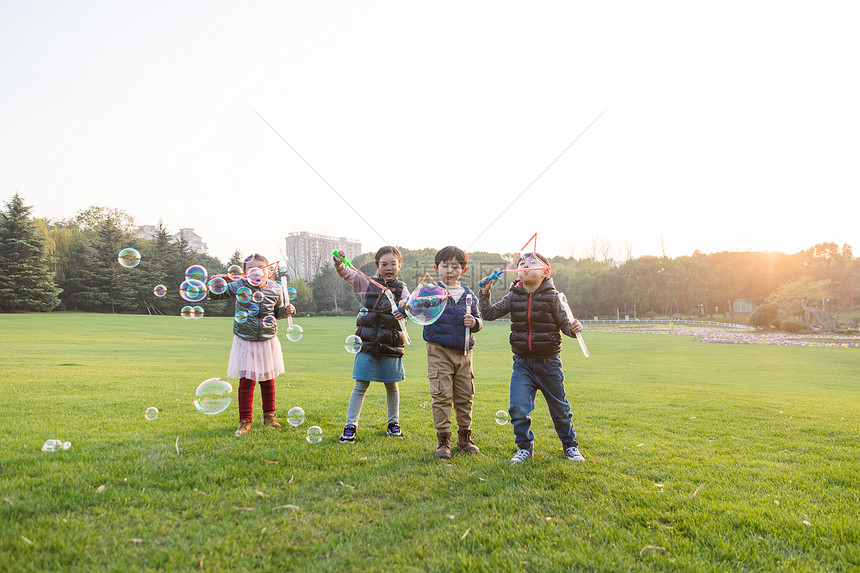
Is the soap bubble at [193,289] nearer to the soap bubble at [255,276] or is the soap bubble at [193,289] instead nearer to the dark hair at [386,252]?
the soap bubble at [255,276]

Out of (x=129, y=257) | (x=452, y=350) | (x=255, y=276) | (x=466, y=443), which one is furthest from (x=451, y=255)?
(x=129, y=257)

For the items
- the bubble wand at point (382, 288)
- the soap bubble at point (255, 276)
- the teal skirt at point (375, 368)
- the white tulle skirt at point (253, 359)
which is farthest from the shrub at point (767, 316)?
the soap bubble at point (255, 276)

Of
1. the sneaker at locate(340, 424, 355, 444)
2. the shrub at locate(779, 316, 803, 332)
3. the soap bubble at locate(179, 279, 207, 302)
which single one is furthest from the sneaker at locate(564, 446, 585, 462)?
the shrub at locate(779, 316, 803, 332)

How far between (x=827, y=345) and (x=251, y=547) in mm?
32085

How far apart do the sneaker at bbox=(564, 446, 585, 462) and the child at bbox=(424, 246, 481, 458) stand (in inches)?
37.0

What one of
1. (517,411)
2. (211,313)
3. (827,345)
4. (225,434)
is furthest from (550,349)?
(211,313)

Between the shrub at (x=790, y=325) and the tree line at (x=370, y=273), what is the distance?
1383 millimetres

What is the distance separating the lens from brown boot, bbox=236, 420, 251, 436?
569cm

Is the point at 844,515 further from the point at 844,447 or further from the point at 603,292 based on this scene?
the point at 603,292


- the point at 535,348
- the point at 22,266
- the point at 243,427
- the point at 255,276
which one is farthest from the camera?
the point at 22,266

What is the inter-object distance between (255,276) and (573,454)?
14.0 ft

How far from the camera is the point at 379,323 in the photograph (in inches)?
225

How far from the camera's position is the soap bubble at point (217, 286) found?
6.02 metres

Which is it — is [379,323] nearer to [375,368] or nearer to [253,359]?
[375,368]
